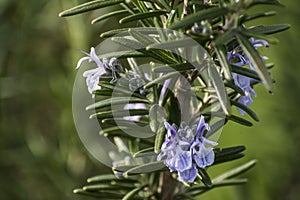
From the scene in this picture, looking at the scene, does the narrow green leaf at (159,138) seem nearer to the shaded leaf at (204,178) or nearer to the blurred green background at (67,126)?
the shaded leaf at (204,178)

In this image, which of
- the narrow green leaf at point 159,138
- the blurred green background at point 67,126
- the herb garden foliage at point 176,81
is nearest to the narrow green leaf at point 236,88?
the herb garden foliage at point 176,81

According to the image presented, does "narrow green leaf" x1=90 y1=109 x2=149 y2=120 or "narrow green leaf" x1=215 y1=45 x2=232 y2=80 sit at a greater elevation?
Answer: "narrow green leaf" x1=215 y1=45 x2=232 y2=80

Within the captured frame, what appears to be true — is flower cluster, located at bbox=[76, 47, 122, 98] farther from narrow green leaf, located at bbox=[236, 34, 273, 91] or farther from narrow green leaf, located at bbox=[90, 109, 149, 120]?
narrow green leaf, located at bbox=[236, 34, 273, 91]

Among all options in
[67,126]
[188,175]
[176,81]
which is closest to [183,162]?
[188,175]

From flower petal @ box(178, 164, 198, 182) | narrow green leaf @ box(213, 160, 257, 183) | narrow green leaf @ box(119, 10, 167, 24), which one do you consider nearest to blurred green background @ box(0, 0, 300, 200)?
narrow green leaf @ box(213, 160, 257, 183)

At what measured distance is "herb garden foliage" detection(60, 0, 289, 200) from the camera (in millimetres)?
593

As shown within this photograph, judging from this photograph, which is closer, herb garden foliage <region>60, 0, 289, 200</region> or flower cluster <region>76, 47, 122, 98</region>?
herb garden foliage <region>60, 0, 289, 200</region>

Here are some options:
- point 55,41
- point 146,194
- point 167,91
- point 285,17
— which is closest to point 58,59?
point 55,41

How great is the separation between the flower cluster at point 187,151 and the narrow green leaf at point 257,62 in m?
0.12

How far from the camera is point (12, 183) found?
1.53 meters

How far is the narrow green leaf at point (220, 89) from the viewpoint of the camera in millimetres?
586

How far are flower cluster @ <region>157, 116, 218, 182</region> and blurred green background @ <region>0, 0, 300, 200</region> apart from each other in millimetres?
732

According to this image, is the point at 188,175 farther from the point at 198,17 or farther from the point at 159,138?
the point at 198,17

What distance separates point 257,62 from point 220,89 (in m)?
0.06
